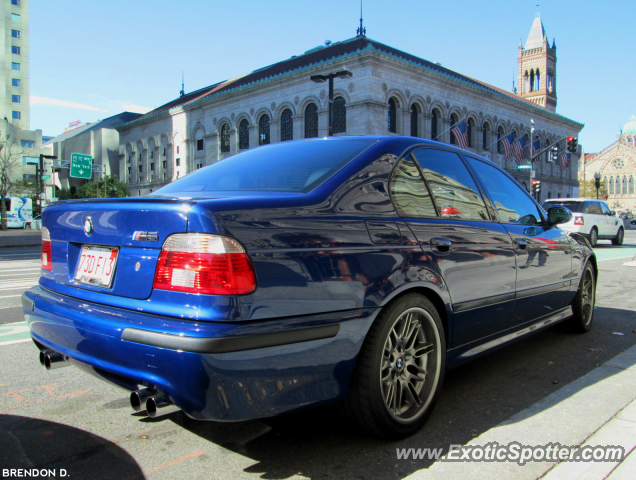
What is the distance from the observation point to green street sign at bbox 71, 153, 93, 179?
151 feet

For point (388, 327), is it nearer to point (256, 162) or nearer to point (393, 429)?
point (393, 429)

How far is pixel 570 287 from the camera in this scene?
14.8 feet

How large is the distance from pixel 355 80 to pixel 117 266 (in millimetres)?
40208

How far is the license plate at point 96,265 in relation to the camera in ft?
7.64

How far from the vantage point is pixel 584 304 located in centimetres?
501

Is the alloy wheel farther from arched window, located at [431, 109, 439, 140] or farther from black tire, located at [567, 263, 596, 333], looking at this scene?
arched window, located at [431, 109, 439, 140]

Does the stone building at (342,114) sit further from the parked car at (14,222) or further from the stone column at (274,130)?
the parked car at (14,222)

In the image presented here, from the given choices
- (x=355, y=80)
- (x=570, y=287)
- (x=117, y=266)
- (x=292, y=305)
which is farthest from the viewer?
(x=355, y=80)

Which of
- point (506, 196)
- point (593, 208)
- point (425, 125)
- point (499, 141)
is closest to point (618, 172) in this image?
point (499, 141)

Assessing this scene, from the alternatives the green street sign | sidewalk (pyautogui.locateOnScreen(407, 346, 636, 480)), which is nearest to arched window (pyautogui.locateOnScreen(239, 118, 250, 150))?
the green street sign

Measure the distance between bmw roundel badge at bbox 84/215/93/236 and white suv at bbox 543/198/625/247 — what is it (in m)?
16.8

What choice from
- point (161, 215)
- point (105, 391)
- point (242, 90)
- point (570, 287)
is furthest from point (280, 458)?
point (242, 90)

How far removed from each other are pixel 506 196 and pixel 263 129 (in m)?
47.3

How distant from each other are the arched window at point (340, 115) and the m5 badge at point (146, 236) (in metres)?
40.3
